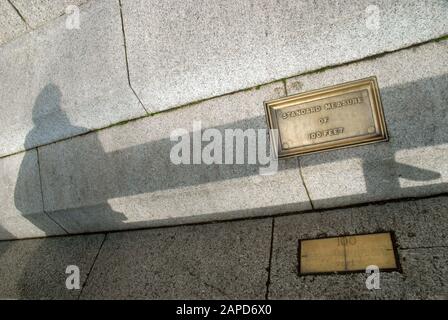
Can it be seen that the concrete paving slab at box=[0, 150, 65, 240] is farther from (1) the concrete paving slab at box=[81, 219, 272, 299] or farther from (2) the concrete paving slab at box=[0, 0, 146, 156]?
(1) the concrete paving slab at box=[81, 219, 272, 299]

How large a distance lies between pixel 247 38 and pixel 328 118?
105cm

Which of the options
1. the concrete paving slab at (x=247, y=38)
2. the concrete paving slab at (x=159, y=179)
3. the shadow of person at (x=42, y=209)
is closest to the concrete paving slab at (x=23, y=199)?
the shadow of person at (x=42, y=209)

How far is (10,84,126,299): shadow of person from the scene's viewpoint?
12.0ft

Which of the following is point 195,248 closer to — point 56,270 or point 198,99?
point 198,99

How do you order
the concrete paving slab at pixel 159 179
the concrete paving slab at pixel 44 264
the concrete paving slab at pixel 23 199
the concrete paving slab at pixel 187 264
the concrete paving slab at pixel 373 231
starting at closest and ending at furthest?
the concrete paving slab at pixel 373 231
the concrete paving slab at pixel 187 264
the concrete paving slab at pixel 159 179
the concrete paving slab at pixel 44 264
the concrete paving slab at pixel 23 199

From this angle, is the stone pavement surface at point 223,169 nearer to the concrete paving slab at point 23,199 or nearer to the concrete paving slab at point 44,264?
the concrete paving slab at point 23,199

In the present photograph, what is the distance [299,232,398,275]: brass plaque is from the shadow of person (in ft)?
7.09

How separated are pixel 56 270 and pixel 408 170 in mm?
3867

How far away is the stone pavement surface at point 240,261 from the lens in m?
2.36

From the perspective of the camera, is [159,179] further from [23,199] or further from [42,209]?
[23,199]

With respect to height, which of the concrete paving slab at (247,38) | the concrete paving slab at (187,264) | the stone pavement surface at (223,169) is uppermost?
the concrete paving slab at (247,38)

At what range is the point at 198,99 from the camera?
3.27m

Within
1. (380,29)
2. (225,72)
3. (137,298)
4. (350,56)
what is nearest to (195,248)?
(137,298)

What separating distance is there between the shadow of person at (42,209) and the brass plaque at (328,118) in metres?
2.10
